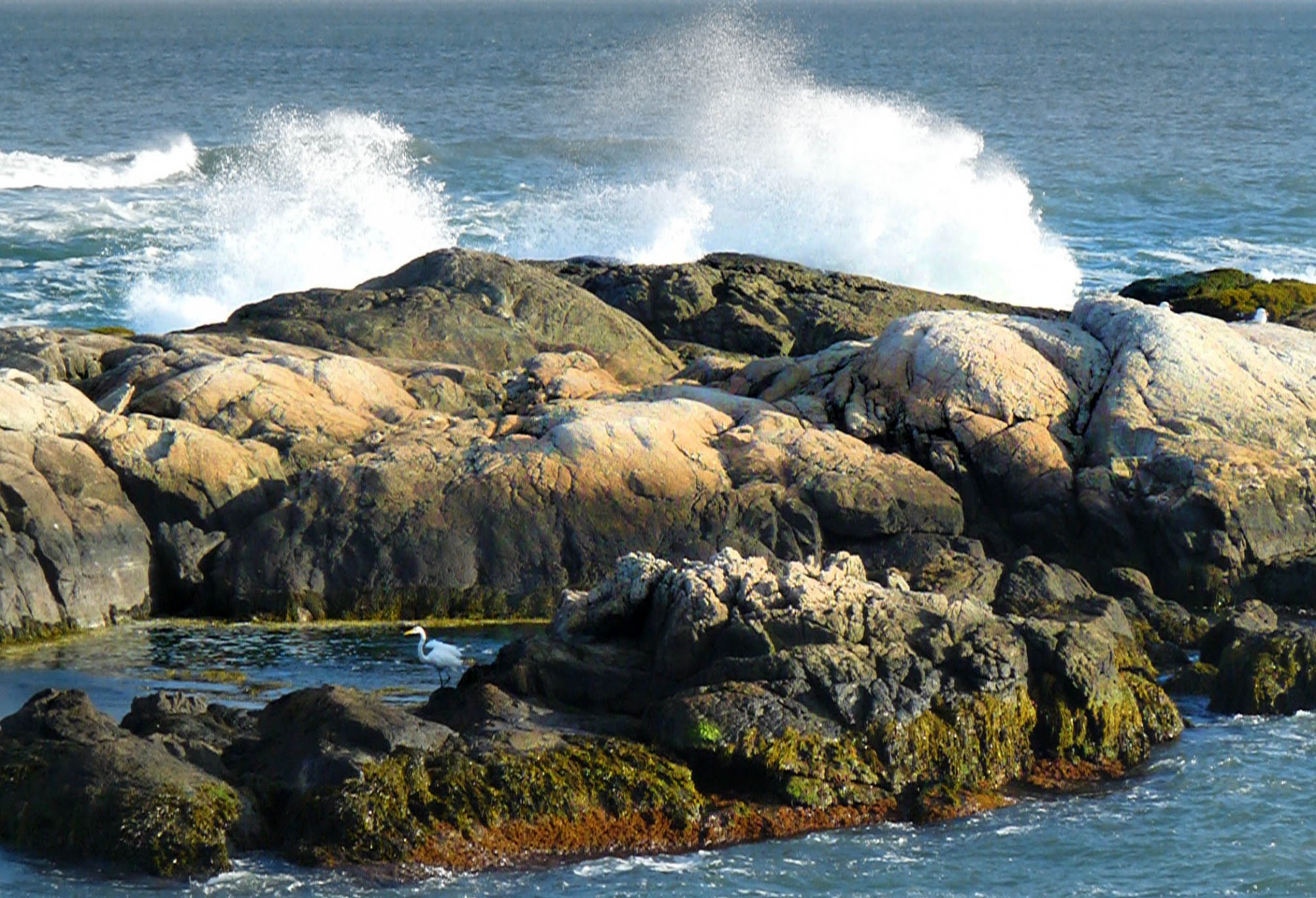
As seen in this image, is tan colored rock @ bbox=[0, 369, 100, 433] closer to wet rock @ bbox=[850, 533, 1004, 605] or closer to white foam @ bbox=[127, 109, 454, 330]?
wet rock @ bbox=[850, 533, 1004, 605]

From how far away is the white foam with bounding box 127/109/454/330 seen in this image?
98.1 feet

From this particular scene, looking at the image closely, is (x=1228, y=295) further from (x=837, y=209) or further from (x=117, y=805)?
(x=117, y=805)

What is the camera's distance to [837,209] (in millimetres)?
36438

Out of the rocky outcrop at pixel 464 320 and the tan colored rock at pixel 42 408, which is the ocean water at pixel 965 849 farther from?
the rocky outcrop at pixel 464 320

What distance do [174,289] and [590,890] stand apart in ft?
71.1

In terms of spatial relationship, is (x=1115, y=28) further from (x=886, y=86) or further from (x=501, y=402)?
(x=501, y=402)

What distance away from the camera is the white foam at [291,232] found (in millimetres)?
29891

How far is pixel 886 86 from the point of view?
84188 mm

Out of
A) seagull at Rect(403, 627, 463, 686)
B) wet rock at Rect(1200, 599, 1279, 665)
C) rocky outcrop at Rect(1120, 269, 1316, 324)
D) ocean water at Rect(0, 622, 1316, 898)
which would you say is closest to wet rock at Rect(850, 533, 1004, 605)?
wet rock at Rect(1200, 599, 1279, 665)

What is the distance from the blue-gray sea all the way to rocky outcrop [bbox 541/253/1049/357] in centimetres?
841

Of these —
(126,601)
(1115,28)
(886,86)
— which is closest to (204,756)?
(126,601)

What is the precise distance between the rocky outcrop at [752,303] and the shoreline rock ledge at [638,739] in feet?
30.2

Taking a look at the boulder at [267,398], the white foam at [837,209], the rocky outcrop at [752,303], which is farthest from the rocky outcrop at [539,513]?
the white foam at [837,209]

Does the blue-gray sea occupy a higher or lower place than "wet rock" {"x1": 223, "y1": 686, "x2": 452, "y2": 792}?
higher
